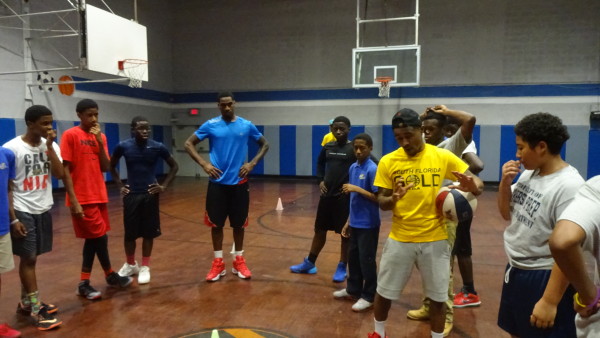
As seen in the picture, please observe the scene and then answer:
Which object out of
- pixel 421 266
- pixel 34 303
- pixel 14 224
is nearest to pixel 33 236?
pixel 14 224

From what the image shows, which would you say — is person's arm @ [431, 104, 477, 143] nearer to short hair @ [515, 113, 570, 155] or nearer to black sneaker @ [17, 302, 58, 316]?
short hair @ [515, 113, 570, 155]

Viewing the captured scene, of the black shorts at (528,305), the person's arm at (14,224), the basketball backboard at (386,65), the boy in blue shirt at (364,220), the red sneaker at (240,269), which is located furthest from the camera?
the basketball backboard at (386,65)

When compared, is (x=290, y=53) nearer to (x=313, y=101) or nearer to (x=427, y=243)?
(x=313, y=101)

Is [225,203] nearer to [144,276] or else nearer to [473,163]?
[144,276]

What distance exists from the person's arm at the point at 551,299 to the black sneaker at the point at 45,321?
134 inches

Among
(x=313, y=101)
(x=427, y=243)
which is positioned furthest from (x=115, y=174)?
(x=313, y=101)

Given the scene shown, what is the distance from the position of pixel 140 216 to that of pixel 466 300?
334 centimetres

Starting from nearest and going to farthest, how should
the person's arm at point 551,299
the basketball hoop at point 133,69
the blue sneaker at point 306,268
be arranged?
the person's arm at point 551,299, the blue sneaker at point 306,268, the basketball hoop at point 133,69

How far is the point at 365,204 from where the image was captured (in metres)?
3.60

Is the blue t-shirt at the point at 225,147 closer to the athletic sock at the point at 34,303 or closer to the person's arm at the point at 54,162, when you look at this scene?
the person's arm at the point at 54,162

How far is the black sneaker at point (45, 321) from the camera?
3.29 m

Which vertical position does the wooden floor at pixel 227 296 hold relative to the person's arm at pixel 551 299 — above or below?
below

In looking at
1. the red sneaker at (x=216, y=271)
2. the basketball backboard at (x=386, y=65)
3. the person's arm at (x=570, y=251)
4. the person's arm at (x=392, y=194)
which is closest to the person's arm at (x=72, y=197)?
the red sneaker at (x=216, y=271)

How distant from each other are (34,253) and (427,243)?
3.07 metres
